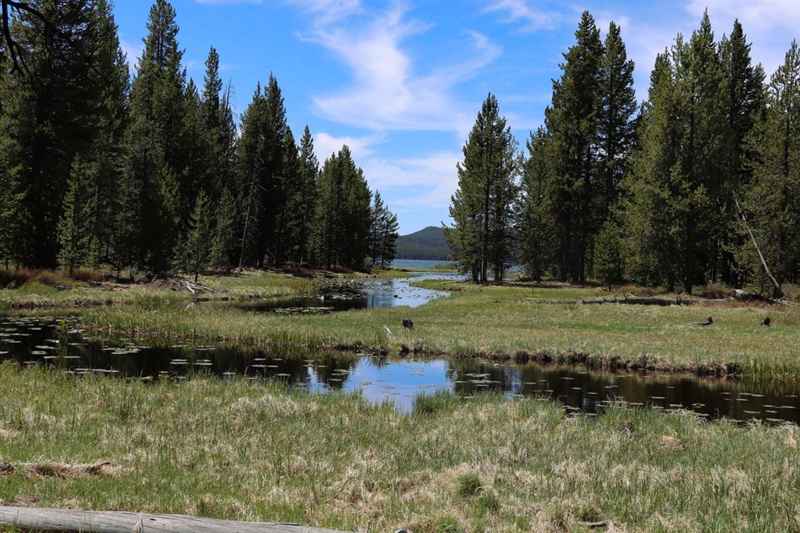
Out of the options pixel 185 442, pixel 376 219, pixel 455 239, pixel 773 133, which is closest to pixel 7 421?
pixel 185 442

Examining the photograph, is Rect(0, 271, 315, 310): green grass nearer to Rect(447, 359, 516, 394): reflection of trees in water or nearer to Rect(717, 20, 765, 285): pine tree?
Rect(447, 359, 516, 394): reflection of trees in water

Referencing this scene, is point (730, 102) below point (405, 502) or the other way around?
the other way around

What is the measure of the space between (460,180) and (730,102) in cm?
3167

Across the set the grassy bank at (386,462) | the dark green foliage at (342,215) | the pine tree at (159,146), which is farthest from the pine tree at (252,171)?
the grassy bank at (386,462)

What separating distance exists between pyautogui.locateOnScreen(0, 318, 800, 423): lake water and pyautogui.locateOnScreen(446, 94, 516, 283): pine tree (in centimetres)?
4919

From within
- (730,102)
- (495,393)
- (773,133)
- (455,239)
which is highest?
(730,102)

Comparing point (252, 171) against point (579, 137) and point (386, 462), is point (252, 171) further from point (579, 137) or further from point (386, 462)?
point (386, 462)

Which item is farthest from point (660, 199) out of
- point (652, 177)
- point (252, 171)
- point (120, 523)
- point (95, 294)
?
point (252, 171)

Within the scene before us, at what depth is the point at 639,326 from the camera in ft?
103

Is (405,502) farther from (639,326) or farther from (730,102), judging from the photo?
(730,102)

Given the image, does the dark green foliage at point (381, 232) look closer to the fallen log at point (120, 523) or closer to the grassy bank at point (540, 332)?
the grassy bank at point (540, 332)

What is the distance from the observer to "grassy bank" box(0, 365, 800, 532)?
7.40 metres

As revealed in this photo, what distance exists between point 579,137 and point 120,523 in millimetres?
67273

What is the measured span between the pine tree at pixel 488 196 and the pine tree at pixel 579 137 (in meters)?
6.87
